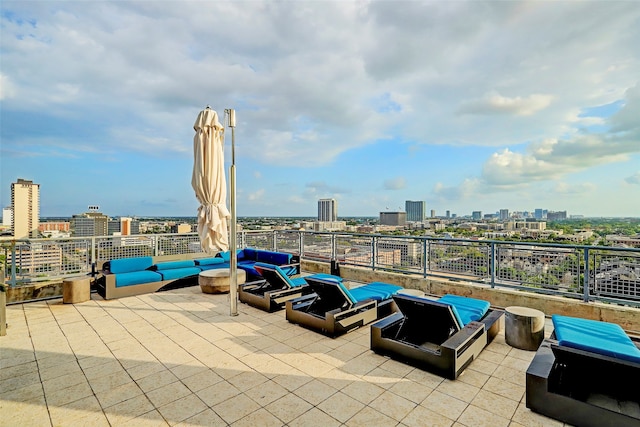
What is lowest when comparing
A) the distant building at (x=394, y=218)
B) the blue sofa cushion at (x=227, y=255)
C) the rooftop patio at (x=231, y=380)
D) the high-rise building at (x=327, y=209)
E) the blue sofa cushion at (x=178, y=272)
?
the rooftop patio at (x=231, y=380)

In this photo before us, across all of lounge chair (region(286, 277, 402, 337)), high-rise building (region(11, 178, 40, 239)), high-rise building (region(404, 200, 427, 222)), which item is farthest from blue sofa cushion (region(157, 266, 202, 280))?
high-rise building (region(404, 200, 427, 222))

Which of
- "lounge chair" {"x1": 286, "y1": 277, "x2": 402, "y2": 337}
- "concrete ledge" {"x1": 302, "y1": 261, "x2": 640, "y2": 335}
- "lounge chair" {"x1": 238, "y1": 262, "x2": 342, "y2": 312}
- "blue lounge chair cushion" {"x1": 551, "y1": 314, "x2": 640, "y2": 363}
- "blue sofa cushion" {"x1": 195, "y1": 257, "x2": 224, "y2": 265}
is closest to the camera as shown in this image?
"blue lounge chair cushion" {"x1": 551, "y1": 314, "x2": 640, "y2": 363}

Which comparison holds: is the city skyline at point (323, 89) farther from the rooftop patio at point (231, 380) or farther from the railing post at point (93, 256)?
the rooftop patio at point (231, 380)

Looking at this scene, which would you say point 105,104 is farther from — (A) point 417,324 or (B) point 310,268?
(A) point 417,324

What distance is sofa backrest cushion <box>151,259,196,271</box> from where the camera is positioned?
22.8 feet

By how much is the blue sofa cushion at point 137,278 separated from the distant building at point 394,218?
7.60 metres

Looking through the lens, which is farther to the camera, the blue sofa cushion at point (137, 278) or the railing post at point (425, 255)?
the railing post at point (425, 255)

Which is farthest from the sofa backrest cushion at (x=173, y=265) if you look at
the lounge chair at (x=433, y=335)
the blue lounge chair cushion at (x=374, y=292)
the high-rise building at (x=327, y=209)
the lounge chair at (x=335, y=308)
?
the high-rise building at (x=327, y=209)

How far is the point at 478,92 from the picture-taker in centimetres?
1040

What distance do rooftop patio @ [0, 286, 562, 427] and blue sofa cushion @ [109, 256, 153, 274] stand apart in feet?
5.98

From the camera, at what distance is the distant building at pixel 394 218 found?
10.9 meters

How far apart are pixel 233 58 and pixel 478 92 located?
8.70 metres

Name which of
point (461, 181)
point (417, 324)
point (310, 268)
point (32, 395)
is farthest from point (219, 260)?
point (461, 181)

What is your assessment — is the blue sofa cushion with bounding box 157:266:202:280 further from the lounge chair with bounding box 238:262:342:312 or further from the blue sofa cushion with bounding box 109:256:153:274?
the lounge chair with bounding box 238:262:342:312
